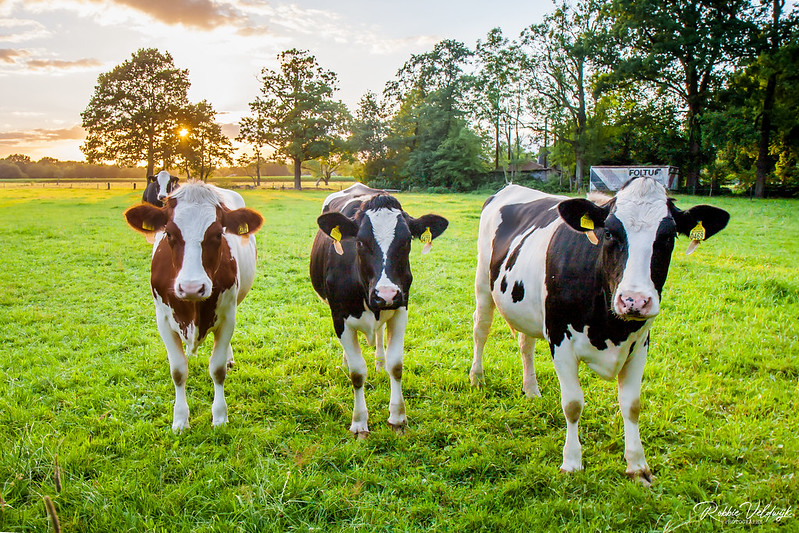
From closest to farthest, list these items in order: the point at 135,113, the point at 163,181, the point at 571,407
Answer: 1. the point at 571,407
2. the point at 163,181
3. the point at 135,113

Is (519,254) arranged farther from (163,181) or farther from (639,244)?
(163,181)

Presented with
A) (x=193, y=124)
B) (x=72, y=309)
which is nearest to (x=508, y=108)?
(x=193, y=124)

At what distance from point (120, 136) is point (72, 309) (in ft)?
145

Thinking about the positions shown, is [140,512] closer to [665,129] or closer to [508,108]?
[665,129]

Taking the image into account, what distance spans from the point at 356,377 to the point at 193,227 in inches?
71.1

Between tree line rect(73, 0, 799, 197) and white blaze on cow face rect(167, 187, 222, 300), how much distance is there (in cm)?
3843

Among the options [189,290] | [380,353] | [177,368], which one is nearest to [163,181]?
[380,353]

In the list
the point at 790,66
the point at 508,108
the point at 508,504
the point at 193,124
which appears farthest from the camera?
the point at 508,108

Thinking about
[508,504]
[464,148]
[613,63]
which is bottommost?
[508,504]

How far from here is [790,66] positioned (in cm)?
3103

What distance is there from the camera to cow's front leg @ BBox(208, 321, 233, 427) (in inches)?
163

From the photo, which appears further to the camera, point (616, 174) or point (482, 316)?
point (616, 174)

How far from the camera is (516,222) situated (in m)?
4.70

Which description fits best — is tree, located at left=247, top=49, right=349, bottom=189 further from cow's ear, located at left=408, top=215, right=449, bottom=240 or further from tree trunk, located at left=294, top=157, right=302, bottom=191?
cow's ear, located at left=408, top=215, right=449, bottom=240
